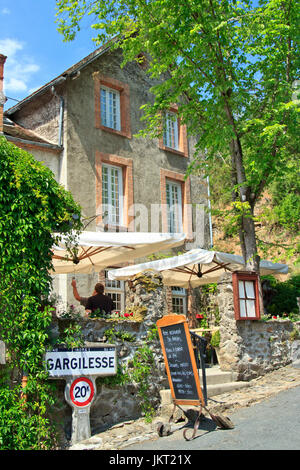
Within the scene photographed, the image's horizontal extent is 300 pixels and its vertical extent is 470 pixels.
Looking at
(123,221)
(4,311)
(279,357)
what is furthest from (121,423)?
(123,221)

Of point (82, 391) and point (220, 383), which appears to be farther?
point (220, 383)

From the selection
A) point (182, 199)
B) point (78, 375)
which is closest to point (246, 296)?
point (78, 375)

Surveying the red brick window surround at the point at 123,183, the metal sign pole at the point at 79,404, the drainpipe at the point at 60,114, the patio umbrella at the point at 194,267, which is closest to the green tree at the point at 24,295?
the metal sign pole at the point at 79,404

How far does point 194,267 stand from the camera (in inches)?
518

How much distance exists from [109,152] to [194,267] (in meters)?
5.29

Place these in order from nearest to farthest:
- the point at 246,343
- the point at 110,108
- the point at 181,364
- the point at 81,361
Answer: the point at 81,361
the point at 181,364
the point at 246,343
the point at 110,108

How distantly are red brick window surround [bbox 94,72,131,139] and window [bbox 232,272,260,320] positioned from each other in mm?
7935

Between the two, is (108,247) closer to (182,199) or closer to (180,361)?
(180,361)

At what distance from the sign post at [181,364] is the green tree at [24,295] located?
→ 6.00ft

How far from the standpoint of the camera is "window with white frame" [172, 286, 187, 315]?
1772cm

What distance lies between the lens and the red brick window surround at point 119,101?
16.1 m

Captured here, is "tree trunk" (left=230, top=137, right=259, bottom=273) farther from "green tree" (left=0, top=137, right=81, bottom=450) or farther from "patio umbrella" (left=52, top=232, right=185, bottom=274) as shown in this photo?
"green tree" (left=0, top=137, right=81, bottom=450)

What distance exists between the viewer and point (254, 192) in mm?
12812

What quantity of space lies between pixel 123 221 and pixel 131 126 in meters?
3.53
